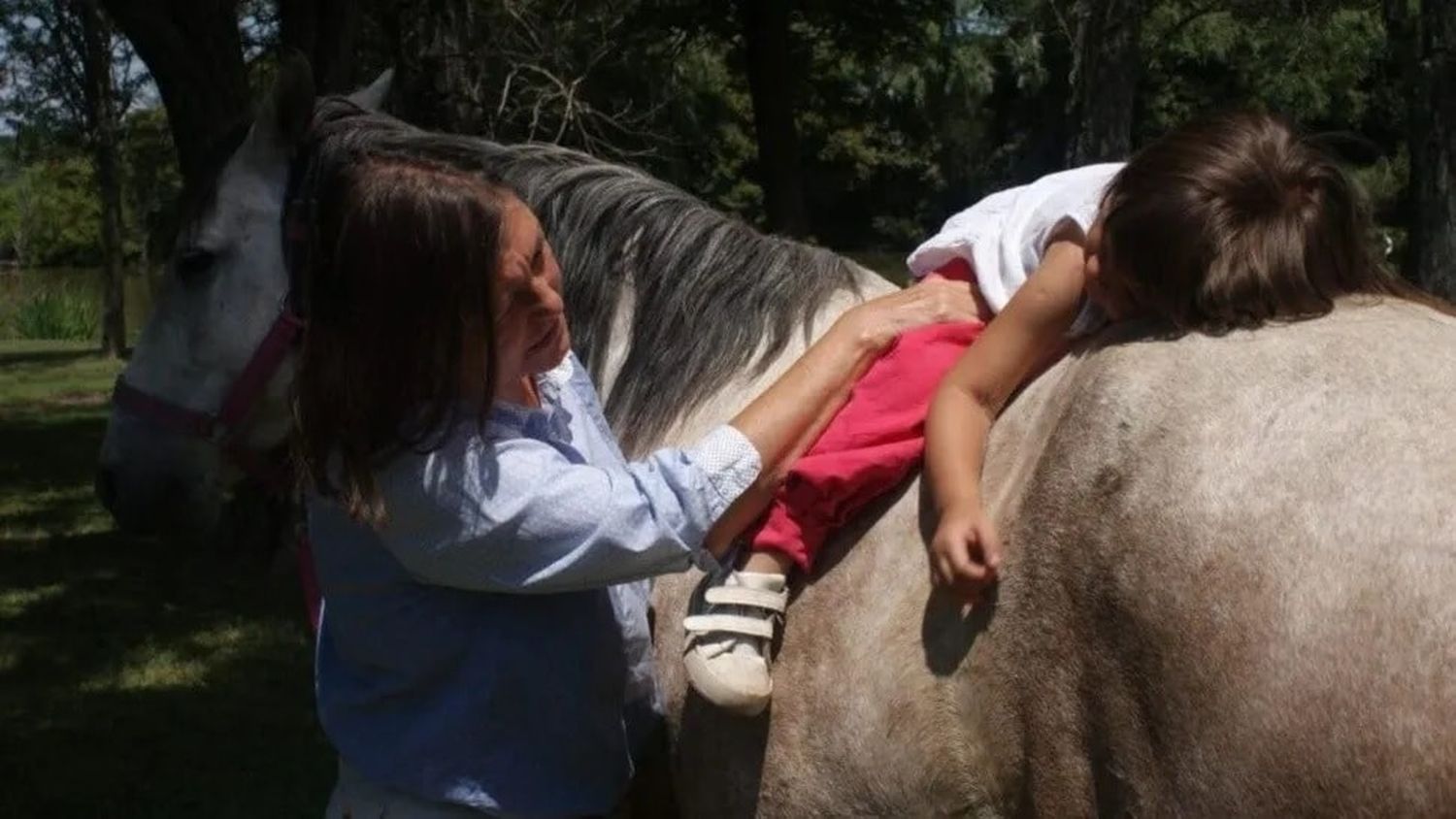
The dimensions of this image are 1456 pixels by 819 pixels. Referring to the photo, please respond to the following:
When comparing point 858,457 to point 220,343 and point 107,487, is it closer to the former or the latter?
point 220,343

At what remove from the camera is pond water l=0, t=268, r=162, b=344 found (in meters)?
30.5

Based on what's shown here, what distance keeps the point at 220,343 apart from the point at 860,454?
Answer: 1.44 meters

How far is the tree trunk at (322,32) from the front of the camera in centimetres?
781

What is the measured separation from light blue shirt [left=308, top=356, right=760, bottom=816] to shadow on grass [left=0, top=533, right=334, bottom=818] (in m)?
3.82

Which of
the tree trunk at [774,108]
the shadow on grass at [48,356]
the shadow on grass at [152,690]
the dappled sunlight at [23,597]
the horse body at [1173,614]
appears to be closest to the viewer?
the horse body at [1173,614]

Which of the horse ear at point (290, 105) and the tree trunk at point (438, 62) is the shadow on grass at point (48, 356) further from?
the horse ear at point (290, 105)

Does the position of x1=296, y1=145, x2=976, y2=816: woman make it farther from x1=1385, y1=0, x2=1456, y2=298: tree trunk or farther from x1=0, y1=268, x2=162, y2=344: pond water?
x1=0, y1=268, x2=162, y2=344: pond water

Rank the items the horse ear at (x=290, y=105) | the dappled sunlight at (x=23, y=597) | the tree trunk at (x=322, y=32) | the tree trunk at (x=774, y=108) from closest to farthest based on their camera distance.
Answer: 1. the horse ear at (x=290, y=105)
2. the tree trunk at (x=322, y=32)
3. the dappled sunlight at (x=23, y=597)
4. the tree trunk at (x=774, y=108)

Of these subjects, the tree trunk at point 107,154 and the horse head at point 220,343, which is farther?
the tree trunk at point 107,154

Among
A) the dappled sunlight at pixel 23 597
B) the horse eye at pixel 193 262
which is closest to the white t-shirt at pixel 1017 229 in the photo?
the horse eye at pixel 193 262

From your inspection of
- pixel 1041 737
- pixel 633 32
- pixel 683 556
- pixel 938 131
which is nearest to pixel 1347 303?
pixel 1041 737

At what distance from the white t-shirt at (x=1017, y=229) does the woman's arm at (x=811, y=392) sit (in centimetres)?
9

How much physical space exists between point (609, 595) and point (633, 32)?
10984mm

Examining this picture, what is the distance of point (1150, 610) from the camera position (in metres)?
2.00
